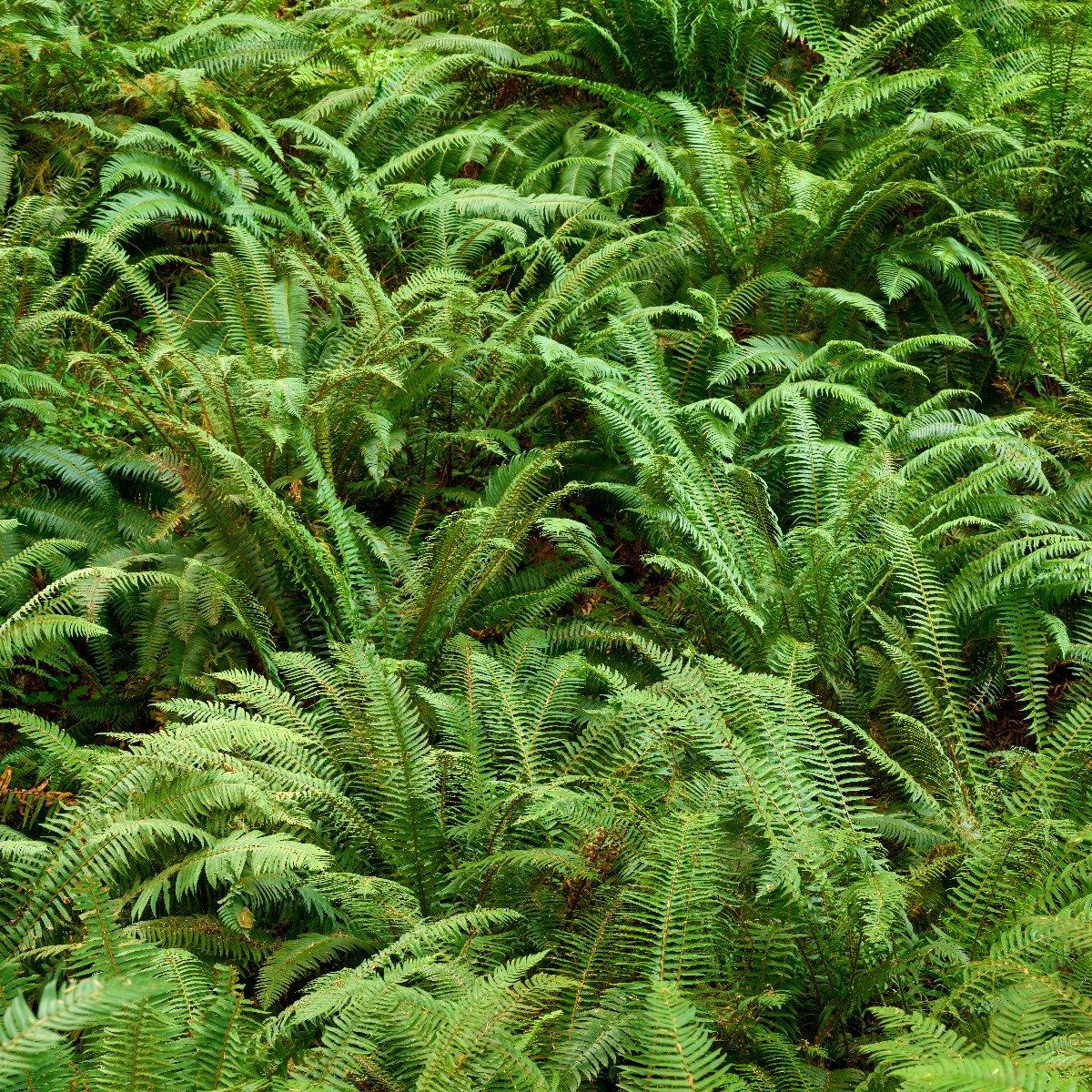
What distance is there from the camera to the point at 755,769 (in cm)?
276

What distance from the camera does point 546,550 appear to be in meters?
4.26

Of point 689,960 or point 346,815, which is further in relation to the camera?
point 346,815

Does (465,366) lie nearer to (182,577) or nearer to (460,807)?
(182,577)

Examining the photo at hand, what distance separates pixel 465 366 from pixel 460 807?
2.06 meters

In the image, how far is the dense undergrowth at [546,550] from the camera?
2402 millimetres

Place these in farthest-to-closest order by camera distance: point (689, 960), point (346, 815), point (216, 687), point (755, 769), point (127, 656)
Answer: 1. point (127, 656)
2. point (216, 687)
3. point (346, 815)
4. point (755, 769)
5. point (689, 960)

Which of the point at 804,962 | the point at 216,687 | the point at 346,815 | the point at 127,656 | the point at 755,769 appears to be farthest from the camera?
the point at 127,656

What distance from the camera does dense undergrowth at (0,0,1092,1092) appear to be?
94.6 inches

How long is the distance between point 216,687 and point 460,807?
37.7 inches

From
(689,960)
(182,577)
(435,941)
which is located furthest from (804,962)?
(182,577)

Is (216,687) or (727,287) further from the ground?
(727,287)

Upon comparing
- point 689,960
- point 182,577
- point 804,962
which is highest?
point 182,577

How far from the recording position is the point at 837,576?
358 cm

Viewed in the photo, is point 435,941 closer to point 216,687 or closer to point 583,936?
point 583,936
